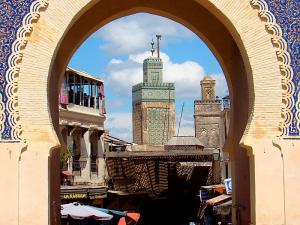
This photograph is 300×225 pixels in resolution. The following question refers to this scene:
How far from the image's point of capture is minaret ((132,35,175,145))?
46312 millimetres

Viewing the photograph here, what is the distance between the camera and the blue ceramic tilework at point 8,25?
26.0 ft

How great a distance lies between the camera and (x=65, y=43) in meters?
10.2

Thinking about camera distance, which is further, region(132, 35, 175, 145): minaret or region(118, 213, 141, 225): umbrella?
region(132, 35, 175, 145): minaret

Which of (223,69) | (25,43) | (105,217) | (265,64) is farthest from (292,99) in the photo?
(105,217)

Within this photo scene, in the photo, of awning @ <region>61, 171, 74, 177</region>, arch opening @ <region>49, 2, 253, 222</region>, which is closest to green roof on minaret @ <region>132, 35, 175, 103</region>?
awning @ <region>61, 171, 74, 177</region>

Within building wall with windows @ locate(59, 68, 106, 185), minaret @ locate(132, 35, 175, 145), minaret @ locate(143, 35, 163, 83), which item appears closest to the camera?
building wall with windows @ locate(59, 68, 106, 185)

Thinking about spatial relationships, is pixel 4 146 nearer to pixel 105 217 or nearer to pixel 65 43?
pixel 65 43

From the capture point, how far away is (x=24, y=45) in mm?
7961

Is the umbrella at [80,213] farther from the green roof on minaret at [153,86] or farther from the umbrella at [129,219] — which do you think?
the green roof on minaret at [153,86]

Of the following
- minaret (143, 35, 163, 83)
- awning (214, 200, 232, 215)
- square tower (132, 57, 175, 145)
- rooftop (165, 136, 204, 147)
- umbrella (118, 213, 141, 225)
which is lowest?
umbrella (118, 213, 141, 225)

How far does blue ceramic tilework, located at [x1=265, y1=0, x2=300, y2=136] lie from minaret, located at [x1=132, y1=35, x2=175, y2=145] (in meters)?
37.9

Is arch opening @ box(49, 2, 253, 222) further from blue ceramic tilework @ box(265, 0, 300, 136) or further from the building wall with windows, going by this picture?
the building wall with windows

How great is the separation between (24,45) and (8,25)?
1.02 feet

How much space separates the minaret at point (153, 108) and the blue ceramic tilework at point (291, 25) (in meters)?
37.9
